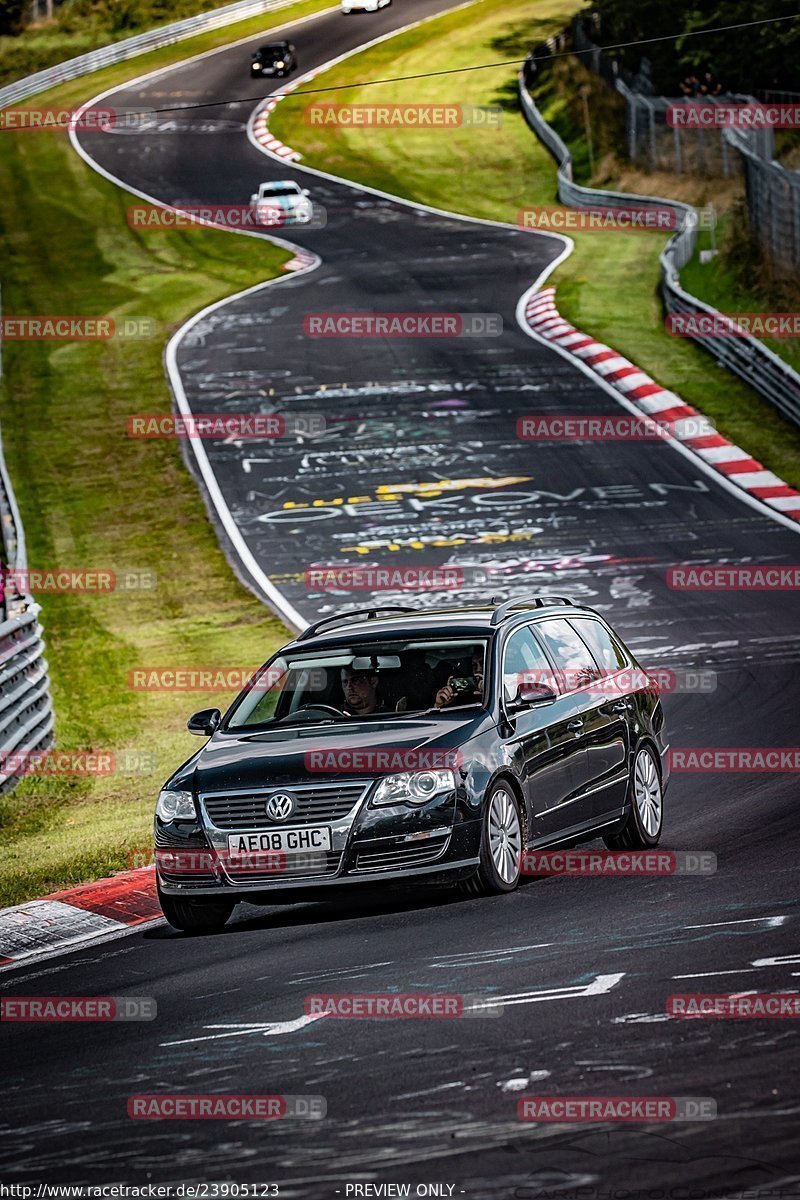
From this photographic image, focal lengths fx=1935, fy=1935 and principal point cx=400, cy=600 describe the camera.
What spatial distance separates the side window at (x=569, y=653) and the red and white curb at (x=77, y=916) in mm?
2860

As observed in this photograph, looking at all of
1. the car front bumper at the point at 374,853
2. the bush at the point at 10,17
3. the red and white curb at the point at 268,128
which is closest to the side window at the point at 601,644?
the car front bumper at the point at 374,853

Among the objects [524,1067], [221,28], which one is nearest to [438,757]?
[524,1067]

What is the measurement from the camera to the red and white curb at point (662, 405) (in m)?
27.1

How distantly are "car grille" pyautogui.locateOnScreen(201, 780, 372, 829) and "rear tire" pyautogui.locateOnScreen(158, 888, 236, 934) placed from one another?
508 millimetres

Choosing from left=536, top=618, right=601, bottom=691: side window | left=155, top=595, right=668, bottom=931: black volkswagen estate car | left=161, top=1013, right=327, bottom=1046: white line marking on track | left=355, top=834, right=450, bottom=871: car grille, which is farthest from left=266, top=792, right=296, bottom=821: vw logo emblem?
left=536, top=618, right=601, bottom=691: side window

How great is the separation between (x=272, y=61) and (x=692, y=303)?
43.7 m

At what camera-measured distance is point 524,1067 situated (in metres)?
7.06

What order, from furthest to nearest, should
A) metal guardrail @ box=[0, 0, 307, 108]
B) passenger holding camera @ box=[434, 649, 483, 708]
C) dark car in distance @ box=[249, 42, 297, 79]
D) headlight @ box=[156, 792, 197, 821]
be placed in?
1. metal guardrail @ box=[0, 0, 307, 108]
2. dark car in distance @ box=[249, 42, 297, 79]
3. passenger holding camera @ box=[434, 649, 483, 708]
4. headlight @ box=[156, 792, 197, 821]

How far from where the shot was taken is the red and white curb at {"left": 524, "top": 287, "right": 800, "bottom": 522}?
27.1m

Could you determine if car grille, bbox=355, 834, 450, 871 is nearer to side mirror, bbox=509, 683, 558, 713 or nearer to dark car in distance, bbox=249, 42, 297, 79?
side mirror, bbox=509, 683, 558, 713

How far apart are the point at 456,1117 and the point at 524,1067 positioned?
1.98 feet

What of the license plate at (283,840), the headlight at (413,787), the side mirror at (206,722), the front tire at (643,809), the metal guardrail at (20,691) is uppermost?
the headlight at (413,787)

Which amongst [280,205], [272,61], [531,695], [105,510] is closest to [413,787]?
[531,695]

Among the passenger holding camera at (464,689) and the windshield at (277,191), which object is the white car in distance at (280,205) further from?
the passenger holding camera at (464,689)
